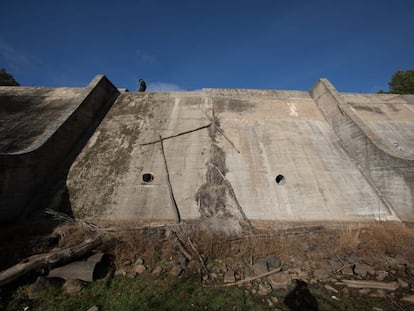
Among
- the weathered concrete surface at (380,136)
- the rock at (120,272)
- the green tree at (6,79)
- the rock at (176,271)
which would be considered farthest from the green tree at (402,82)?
the green tree at (6,79)

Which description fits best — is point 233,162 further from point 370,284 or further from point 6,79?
point 6,79

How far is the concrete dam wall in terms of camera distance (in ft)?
18.8

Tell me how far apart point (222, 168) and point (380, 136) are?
267 inches

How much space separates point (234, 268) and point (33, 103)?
37.0ft

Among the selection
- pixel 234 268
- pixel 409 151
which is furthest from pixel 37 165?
pixel 409 151

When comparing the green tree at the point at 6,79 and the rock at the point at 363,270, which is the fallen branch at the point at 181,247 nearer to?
the rock at the point at 363,270

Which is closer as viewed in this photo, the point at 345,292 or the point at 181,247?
the point at 345,292

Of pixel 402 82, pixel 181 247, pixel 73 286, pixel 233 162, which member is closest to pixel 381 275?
pixel 181 247

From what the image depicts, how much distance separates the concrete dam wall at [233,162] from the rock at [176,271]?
1.42 metres

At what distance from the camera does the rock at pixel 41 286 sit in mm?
3605

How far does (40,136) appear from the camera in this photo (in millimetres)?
6887

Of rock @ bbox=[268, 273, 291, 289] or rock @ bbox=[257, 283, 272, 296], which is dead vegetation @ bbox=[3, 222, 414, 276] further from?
rock @ bbox=[257, 283, 272, 296]

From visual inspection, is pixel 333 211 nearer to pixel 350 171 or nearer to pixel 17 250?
pixel 350 171

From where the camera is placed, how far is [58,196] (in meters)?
6.01
